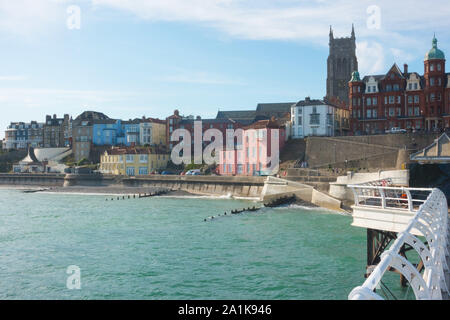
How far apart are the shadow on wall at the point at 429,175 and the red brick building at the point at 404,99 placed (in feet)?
91.0

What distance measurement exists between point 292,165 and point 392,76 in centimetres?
2688

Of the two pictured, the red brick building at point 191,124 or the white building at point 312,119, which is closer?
the white building at point 312,119

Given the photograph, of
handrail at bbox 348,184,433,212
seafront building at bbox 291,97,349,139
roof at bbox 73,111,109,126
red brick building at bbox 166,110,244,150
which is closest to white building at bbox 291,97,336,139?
seafront building at bbox 291,97,349,139

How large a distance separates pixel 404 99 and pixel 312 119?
1596 centimetres

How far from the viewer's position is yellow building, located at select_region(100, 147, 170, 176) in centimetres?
8475

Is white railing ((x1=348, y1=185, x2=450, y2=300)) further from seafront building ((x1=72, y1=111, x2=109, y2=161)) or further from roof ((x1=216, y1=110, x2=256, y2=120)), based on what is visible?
seafront building ((x1=72, y1=111, x2=109, y2=161))

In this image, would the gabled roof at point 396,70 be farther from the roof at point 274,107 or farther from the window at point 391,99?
the roof at point 274,107

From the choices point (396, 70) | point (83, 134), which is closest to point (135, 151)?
point (83, 134)

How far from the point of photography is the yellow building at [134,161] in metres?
84.8

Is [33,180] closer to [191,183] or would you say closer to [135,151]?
[135,151]

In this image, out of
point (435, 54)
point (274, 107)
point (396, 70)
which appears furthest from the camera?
point (274, 107)

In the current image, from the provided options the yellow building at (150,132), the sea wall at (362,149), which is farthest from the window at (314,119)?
the yellow building at (150,132)

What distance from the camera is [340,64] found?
398 feet
